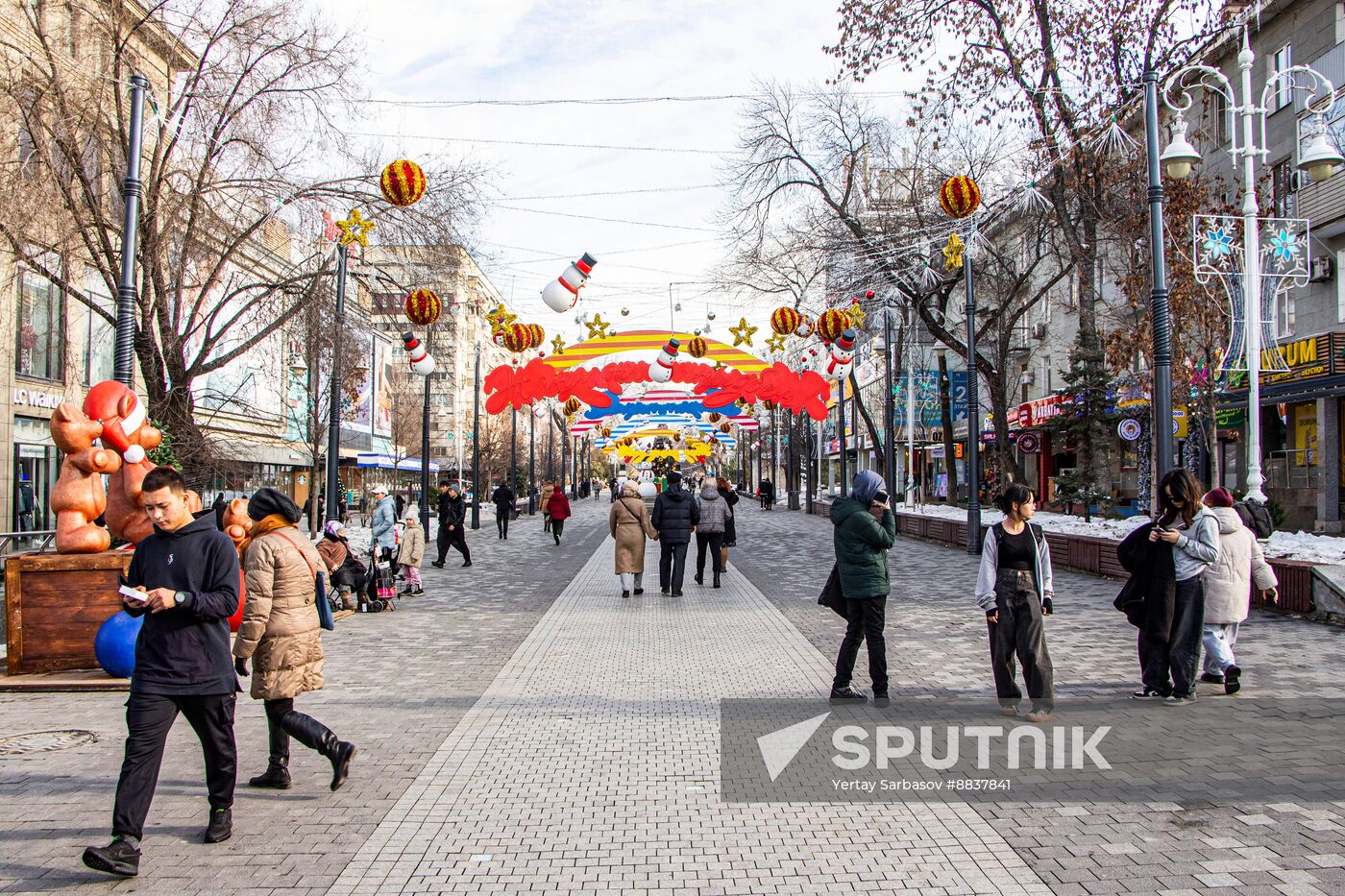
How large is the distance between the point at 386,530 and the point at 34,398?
15.8 meters

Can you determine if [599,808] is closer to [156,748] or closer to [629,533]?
[156,748]

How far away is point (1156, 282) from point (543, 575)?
437 inches

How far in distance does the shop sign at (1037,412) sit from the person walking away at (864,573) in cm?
3213

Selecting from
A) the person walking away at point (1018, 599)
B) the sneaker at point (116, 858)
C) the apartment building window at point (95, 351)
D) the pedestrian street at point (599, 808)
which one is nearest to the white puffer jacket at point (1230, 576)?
the pedestrian street at point (599, 808)

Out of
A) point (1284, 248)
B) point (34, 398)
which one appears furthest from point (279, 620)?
point (34, 398)

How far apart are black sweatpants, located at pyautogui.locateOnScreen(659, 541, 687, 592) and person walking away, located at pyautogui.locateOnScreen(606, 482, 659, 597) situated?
280 mm

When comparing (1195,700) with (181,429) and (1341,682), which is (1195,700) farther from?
(181,429)

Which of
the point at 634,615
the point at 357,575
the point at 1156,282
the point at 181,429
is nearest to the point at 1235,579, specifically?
the point at 1156,282

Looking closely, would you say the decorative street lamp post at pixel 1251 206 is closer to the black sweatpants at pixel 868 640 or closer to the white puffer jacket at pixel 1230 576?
the white puffer jacket at pixel 1230 576

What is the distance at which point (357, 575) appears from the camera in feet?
44.5

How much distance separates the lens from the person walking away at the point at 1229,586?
303 inches

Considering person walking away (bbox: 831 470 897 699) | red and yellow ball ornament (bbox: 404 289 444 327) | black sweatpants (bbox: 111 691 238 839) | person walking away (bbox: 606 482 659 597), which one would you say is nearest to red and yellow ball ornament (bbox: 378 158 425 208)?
red and yellow ball ornament (bbox: 404 289 444 327)

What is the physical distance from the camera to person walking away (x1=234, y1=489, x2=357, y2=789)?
17.2ft

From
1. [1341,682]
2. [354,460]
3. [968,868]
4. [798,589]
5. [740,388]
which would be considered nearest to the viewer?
[968,868]
